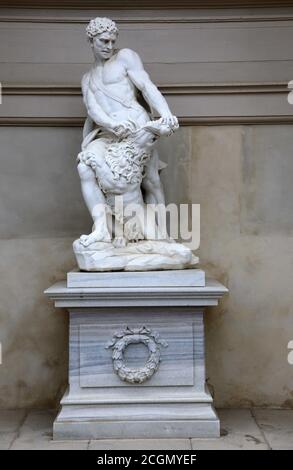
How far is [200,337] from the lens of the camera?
4094 mm

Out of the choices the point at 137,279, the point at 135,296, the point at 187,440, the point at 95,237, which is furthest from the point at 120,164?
the point at 187,440

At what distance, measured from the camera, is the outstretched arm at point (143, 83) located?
430 cm

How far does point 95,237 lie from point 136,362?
0.81 metres

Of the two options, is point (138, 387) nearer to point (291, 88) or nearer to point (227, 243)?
point (227, 243)

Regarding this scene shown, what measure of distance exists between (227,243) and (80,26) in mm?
2018

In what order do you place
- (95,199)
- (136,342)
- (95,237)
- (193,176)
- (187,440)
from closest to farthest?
(187,440) < (136,342) < (95,237) < (95,199) < (193,176)

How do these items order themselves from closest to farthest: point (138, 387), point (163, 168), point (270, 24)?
point (138, 387), point (163, 168), point (270, 24)

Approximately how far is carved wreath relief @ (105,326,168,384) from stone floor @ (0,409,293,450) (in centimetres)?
38

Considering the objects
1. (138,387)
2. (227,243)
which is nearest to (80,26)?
(227,243)

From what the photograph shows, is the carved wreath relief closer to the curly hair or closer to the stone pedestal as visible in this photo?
the stone pedestal

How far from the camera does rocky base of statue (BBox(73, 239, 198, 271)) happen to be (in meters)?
4.11

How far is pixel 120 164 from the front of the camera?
4211 mm

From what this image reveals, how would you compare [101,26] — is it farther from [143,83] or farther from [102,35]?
[143,83]

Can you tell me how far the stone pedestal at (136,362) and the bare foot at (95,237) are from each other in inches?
8.8
